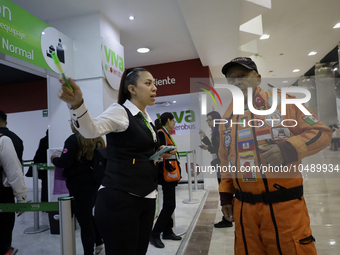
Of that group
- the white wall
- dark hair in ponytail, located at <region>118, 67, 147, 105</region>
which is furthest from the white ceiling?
the white wall

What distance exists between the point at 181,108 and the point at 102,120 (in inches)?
256

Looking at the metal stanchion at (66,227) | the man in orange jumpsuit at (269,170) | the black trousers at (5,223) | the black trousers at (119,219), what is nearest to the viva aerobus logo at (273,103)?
the man in orange jumpsuit at (269,170)

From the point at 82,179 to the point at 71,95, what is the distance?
1768mm

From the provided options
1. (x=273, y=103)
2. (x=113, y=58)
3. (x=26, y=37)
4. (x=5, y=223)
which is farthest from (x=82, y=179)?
(x=113, y=58)

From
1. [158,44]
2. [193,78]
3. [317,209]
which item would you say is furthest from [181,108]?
[317,209]

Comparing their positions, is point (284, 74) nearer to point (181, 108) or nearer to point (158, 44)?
point (181, 108)

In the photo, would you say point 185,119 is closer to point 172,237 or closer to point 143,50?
point 143,50

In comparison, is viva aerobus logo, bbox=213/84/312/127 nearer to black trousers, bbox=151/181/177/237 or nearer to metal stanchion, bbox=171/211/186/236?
black trousers, bbox=151/181/177/237

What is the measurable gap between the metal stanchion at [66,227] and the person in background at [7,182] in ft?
4.92

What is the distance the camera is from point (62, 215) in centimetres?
121

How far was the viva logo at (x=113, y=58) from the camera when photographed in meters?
3.73

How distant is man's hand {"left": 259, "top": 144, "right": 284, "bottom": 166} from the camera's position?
47.4 inches

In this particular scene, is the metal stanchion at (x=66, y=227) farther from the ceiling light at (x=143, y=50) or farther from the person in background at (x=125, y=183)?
the ceiling light at (x=143, y=50)

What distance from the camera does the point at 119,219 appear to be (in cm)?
122
